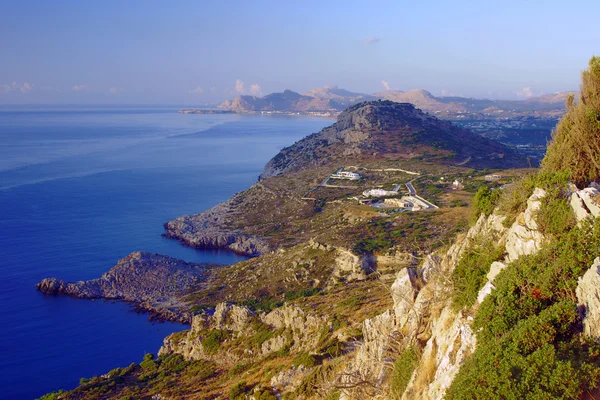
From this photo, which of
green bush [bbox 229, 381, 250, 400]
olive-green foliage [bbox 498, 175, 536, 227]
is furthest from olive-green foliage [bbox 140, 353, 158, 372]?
olive-green foliage [bbox 498, 175, 536, 227]

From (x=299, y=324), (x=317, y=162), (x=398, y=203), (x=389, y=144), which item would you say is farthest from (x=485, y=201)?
(x=389, y=144)

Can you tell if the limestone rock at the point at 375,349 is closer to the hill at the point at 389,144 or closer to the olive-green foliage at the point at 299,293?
the olive-green foliage at the point at 299,293

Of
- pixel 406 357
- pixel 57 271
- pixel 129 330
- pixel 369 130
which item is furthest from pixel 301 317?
pixel 369 130

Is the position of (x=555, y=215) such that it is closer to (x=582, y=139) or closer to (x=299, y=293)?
(x=582, y=139)

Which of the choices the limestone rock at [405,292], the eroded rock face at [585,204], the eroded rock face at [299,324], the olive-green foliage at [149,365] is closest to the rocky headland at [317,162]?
the olive-green foliage at [149,365]

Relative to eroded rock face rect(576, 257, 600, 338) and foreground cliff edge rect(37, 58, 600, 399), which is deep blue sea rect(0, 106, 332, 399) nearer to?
foreground cliff edge rect(37, 58, 600, 399)
